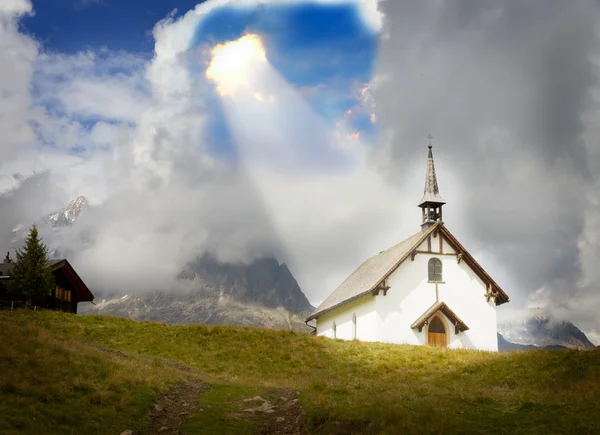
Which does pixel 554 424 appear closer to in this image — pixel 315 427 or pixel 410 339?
pixel 315 427

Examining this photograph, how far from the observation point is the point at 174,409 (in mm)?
19844

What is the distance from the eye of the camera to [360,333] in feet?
155

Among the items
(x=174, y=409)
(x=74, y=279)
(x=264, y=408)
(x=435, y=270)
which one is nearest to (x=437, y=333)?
(x=435, y=270)

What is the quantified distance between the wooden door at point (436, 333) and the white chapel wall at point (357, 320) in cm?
455

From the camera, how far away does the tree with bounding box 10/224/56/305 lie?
159ft

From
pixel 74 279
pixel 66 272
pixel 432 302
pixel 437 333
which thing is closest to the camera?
pixel 437 333

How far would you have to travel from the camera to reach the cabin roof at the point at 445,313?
145ft

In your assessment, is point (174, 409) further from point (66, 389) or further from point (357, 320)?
point (357, 320)

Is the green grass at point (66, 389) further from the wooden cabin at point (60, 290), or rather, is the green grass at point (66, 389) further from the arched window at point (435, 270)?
the wooden cabin at point (60, 290)

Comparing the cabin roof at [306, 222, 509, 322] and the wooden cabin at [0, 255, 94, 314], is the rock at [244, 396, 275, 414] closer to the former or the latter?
the cabin roof at [306, 222, 509, 322]

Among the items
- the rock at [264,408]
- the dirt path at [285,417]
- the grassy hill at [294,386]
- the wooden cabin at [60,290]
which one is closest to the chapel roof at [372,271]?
the grassy hill at [294,386]

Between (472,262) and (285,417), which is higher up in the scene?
(472,262)

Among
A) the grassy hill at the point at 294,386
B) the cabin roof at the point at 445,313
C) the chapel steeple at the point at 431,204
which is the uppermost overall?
the chapel steeple at the point at 431,204

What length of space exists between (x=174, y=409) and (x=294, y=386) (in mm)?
7032
